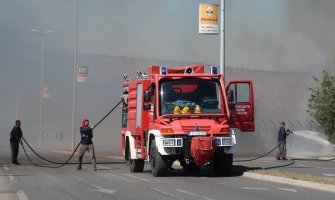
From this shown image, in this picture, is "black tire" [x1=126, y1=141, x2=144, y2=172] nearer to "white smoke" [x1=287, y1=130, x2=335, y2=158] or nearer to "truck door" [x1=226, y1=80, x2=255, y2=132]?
"truck door" [x1=226, y1=80, x2=255, y2=132]

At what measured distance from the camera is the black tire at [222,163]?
15.8 m

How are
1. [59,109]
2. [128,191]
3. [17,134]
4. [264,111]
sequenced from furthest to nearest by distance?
[59,109], [264,111], [17,134], [128,191]

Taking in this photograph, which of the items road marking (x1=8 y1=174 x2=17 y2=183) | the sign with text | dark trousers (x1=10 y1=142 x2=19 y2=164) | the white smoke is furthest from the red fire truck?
the sign with text

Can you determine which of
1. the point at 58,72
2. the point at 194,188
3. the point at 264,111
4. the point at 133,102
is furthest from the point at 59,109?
the point at 194,188

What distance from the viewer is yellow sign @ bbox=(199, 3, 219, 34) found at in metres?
21.5

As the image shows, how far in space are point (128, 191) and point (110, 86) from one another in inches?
2536

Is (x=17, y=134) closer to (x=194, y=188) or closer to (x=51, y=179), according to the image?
(x=51, y=179)

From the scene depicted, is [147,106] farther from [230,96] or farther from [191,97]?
[230,96]

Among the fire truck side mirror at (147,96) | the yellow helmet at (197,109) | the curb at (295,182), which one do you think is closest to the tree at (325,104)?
the curb at (295,182)

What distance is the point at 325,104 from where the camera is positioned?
31734mm

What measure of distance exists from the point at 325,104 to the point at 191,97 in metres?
17.4

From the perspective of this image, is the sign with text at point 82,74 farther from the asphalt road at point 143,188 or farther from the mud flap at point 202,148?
the mud flap at point 202,148

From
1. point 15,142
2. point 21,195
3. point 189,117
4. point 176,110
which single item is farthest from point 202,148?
point 15,142

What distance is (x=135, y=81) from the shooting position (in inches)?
709
